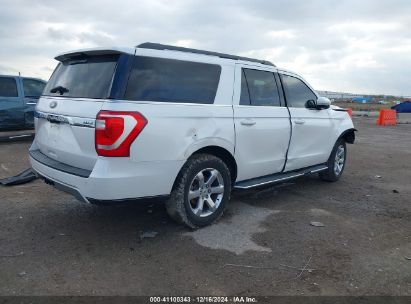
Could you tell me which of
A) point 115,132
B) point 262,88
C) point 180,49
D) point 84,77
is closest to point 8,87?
point 84,77

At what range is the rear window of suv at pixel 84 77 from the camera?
12.7ft

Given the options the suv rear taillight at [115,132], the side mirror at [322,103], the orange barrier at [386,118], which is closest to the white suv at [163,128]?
the suv rear taillight at [115,132]

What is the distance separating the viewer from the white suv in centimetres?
364

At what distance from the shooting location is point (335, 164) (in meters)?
7.04

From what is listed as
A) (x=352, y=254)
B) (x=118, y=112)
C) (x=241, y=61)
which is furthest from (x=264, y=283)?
(x=241, y=61)

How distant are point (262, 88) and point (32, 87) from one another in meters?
8.36

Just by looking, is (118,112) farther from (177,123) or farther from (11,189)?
(11,189)

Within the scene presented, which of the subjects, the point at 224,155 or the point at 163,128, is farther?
the point at 224,155

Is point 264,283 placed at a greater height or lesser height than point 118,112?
lesser

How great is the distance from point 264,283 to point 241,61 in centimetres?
278

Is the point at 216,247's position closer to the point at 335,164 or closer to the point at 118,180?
the point at 118,180

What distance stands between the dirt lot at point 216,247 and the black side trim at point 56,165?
2.32ft

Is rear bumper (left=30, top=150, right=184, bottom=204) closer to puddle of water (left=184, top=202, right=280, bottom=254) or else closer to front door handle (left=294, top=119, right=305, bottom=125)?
puddle of water (left=184, top=202, right=280, bottom=254)

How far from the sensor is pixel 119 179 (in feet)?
11.8
